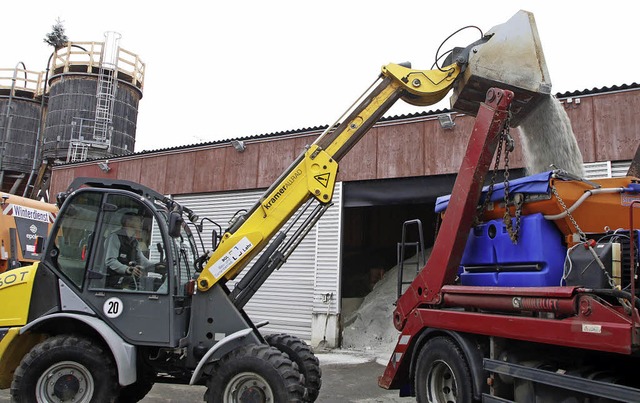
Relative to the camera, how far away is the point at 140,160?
1659 centimetres

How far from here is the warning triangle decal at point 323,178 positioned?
5.75 meters

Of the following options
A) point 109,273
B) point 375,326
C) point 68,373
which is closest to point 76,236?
point 109,273

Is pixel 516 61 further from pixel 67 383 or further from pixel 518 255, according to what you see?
pixel 67 383

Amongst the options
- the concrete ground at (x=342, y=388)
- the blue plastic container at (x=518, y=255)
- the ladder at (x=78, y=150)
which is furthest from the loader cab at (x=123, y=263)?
the ladder at (x=78, y=150)

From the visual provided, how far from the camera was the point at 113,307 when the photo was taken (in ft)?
17.5

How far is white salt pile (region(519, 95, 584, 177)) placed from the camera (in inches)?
215

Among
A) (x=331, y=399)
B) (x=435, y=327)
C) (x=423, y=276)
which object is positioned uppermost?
(x=423, y=276)

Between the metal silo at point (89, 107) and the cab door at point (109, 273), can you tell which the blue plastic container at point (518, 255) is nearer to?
the cab door at point (109, 273)

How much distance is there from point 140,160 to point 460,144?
10.4 metres

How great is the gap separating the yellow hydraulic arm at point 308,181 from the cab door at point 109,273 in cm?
53

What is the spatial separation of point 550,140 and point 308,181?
266 cm

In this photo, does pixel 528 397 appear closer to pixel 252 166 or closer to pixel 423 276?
pixel 423 276

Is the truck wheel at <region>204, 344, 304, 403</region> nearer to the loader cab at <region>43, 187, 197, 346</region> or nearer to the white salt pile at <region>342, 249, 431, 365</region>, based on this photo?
the loader cab at <region>43, 187, 197, 346</region>

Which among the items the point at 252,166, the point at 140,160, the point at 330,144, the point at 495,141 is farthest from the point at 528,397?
the point at 140,160
